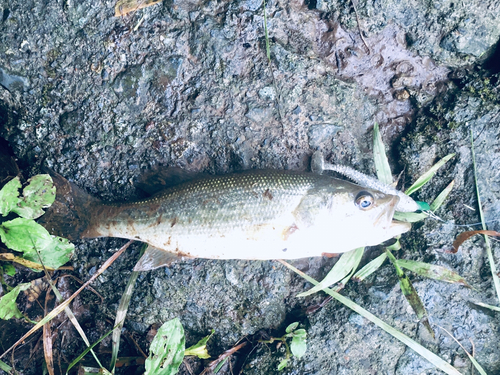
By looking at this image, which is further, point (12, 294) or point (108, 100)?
point (108, 100)

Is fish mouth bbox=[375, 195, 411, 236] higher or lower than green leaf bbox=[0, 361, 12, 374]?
higher

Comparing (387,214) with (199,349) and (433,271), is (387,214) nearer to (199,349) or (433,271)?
(433,271)

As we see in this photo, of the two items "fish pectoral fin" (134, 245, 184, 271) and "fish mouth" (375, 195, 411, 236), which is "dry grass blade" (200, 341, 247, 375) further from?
"fish mouth" (375, 195, 411, 236)

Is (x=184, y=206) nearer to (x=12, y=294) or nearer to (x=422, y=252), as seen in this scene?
(x=12, y=294)

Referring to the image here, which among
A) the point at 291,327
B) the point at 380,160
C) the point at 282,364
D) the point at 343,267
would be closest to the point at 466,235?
the point at 380,160

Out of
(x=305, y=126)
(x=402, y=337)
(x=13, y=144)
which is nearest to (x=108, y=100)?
(x=13, y=144)

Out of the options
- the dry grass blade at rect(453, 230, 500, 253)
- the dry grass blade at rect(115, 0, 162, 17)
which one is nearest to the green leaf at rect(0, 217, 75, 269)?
the dry grass blade at rect(115, 0, 162, 17)
